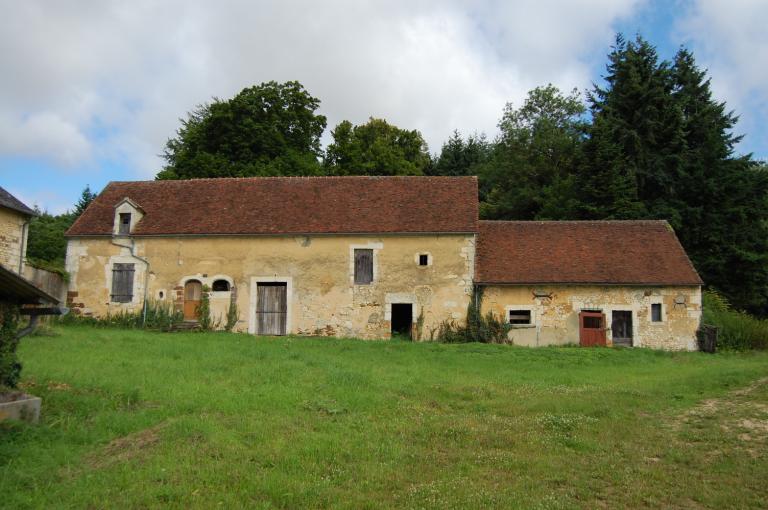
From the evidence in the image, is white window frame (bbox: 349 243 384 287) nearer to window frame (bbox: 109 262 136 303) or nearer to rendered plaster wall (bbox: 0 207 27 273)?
window frame (bbox: 109 262 136 303)

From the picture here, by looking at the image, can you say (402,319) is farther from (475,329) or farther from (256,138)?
(256,138)

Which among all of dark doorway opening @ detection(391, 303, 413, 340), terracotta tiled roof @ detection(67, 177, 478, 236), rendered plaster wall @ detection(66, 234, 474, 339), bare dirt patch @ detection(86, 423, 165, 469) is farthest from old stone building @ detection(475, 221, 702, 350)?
bare dirt patch @ detection(86, 423, 165, 469)

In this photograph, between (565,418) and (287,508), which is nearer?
(287,508)

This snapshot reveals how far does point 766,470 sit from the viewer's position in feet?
20.2

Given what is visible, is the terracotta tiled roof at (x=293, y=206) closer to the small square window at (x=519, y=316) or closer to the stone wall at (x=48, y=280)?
the stone wall at (x=48, y=280)

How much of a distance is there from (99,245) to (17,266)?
2911mm

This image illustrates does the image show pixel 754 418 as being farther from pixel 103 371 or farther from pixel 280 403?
pixel 103 371

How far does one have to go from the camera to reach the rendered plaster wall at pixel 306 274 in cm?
1967

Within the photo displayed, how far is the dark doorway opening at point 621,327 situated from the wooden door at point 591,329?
0.47 meters

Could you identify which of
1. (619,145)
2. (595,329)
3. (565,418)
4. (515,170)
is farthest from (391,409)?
(515,170)

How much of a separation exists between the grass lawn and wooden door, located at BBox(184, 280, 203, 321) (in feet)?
24.0

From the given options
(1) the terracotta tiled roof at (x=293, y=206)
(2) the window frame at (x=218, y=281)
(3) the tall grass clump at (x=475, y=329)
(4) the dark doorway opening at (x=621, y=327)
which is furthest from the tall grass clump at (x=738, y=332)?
(2) the window frame at (x=218, y=281)

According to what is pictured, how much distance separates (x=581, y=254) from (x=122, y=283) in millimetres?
16550

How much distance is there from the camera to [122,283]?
2078 cm
